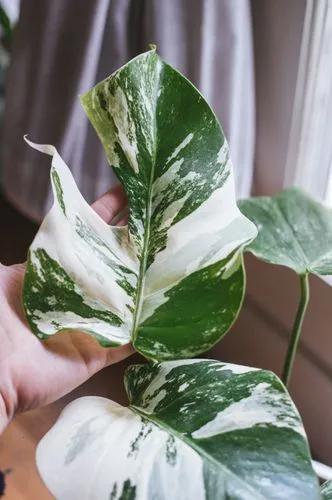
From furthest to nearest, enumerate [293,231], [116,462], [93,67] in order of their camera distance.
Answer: [93,67], [293,231], [116,462]

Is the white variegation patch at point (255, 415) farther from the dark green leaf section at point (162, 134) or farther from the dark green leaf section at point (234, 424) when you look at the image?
the dark green leaf section at point (162, 134)

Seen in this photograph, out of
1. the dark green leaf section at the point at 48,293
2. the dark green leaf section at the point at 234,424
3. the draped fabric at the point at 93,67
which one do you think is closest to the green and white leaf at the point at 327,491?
the dark green leaf section at the point at 234,424

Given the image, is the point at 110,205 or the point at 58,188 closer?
the point at 58,188

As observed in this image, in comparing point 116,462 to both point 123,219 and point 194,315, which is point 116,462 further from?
point 123,219

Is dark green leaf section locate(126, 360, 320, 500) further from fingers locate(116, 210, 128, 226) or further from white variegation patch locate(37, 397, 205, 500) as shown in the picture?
fingers locate(116, 210, 128, 226)

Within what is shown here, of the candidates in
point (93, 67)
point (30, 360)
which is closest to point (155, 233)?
point (30, 360)

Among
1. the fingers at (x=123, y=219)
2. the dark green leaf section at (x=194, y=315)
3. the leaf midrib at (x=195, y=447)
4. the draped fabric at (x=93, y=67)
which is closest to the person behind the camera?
the leaf midrib at (x=195, y=447)

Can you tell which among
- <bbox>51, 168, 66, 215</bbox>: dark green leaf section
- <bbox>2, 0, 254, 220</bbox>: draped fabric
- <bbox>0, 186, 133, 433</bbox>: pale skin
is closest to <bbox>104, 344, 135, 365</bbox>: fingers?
<bbox>0, 186, 133, 433</bbox>: pale skin
